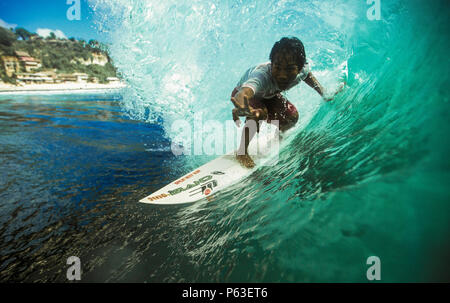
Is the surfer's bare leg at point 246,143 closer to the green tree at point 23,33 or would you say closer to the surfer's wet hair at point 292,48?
the surfer's wet hair at point 292,48

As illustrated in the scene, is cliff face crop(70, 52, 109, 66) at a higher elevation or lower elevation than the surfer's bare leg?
higher

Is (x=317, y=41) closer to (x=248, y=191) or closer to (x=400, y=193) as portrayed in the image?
(x=248, y=191)

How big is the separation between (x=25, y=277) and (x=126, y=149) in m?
4.09

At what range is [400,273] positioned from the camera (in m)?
1.21

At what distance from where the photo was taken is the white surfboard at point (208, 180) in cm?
307

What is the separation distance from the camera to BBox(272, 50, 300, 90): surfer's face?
2590mm

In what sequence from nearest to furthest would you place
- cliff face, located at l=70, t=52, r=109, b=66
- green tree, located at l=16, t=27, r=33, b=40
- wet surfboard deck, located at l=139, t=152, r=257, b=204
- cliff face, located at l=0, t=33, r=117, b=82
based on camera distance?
wet surfboard deck, located at l=139, t=152, r=257, b=204, cliff face, located at l=0, t=33, r=117, b=82, cliff face, located at l=70, t=52, r=109, b=66, green tree, located at l=16, t=27, r=33, b=40

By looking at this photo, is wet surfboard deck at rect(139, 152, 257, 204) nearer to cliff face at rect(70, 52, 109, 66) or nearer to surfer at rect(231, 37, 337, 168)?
surfer at rect(231, 37, 337, 168)

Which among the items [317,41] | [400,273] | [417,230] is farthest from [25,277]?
[317,41]

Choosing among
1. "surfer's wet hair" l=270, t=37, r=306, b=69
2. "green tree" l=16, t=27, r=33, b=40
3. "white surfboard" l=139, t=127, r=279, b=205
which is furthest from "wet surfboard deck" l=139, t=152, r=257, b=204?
"green tree" l=16, t=27, r=33, b=40

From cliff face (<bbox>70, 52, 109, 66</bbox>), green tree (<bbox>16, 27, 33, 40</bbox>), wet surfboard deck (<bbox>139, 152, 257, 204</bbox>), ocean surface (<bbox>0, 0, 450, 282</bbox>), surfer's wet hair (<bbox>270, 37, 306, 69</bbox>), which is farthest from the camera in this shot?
green tree (<bbox>16, 27, 33, 40</bbox>)

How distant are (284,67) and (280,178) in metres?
1.39

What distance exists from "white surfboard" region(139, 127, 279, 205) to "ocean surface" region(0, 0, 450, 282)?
0.20 m

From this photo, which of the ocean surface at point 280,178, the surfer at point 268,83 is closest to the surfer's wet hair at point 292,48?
the surfer at point 268,83
